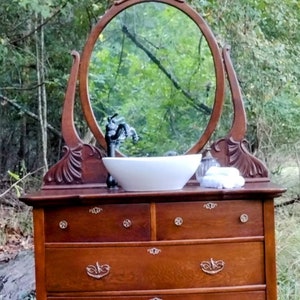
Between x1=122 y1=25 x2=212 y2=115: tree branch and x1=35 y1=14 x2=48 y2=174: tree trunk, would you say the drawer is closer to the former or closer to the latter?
x1=122 y1=25 x2=212 y2=115: tree branch

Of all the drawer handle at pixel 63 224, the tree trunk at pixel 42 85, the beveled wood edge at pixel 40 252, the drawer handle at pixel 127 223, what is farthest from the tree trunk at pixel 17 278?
the drawer handle at pixel 127 223

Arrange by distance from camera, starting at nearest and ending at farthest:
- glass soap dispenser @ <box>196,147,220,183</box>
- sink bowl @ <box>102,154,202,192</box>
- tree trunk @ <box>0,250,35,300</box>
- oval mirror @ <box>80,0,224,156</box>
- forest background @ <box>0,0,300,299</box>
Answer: sink bowl @ <box>102,154,202,192</box> < glass soap dispenser @ <box>196,147,220,183</box> < oval mirror @ <box>80,0,224,156</box> < tree trunk @ <box>0,250,35,300</box> < forest background @ <box>0,0,300,299</box>

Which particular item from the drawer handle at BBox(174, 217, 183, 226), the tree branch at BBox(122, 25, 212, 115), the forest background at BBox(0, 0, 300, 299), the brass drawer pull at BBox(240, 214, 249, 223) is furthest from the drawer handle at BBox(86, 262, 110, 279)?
the forest background at BBox(0, 0, 300, 299)

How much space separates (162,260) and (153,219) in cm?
15

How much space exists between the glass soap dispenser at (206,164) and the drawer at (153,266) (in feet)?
1.12

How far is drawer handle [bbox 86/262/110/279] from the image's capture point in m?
1.89

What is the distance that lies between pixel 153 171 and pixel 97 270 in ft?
1.38

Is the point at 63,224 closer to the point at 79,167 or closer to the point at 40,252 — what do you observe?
the point at 40,252

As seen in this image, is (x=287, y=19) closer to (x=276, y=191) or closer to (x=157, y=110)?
(x=157, y=110)

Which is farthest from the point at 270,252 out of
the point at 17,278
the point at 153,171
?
the point at 17,278

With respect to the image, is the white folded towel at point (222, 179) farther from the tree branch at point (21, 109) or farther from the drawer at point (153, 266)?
the tree branch at point (21, 109)

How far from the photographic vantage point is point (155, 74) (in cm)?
231

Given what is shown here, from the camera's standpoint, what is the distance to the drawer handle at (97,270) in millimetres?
1895

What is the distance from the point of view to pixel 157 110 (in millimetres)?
2291
